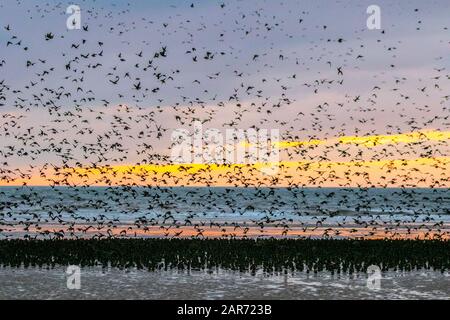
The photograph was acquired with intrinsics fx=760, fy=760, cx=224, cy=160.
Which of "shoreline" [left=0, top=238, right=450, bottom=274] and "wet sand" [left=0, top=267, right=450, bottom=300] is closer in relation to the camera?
"wet sand" [left=0, top=267, right=450, bottom=300]

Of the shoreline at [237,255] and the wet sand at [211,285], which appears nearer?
the wet sand at [211,285]

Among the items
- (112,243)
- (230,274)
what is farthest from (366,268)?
(112,243)

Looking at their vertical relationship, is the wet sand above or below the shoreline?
below

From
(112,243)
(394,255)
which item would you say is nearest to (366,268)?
(394,255)

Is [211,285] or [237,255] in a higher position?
[237,255]

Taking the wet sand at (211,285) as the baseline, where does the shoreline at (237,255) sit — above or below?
above

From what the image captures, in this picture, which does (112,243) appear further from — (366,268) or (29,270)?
(366,268)

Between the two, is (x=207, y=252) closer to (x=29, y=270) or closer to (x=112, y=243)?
(x=112, y=243)

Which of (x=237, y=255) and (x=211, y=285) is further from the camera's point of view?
(x=237, y=255)
